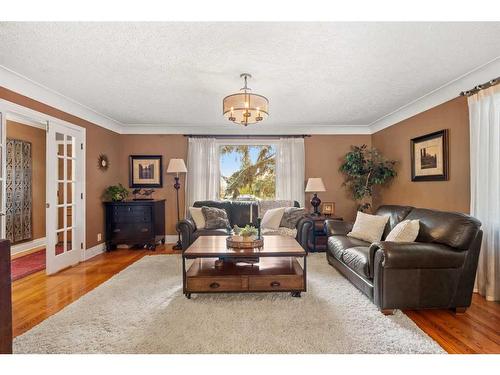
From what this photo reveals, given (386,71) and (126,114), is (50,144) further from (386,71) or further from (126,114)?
(386,71)

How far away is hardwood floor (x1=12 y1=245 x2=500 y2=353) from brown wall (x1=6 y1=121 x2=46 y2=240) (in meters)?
2.04

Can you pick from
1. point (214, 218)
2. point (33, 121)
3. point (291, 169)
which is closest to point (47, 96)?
point (33, 121)

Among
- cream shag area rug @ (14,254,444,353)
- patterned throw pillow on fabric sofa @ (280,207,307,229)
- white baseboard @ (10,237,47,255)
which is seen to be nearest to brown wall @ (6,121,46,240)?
white baseboard @ (10,237,47,255)

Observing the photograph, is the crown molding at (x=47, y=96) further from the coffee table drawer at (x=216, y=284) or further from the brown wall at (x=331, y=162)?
the brown wall at (x=331, y=162)

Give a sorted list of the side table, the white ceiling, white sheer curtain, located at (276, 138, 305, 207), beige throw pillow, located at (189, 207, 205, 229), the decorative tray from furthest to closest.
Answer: white sheer curtain, located at (276, 138, 305, 207) < the side table < beige throw pillow, located at (189, 207, 205, 229) < the decorative tray < the white ceiling

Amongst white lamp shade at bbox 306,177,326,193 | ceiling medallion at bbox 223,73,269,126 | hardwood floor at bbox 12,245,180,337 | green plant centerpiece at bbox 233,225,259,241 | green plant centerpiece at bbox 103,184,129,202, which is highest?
ceiling medallion at bbox 223,73,269,126

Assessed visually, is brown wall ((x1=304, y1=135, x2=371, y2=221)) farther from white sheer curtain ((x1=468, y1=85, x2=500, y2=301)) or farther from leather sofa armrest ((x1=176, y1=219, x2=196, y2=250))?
white sheer curtain ((x1=468, y1=85, x2=500, y2=301))

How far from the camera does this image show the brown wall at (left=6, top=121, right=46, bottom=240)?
511 cm

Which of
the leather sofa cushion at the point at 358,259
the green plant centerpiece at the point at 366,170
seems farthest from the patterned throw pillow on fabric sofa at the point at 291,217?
the leather sofa cushion at the point at 358,259

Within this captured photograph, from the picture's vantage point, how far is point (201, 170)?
5355 millimetres

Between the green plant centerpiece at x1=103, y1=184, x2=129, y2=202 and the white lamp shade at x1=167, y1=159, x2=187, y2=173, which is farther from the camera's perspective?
the white lamp shade at x1=167, y1=159, x2=187, y2=173

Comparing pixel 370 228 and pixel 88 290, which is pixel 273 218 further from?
pixel 88 290
